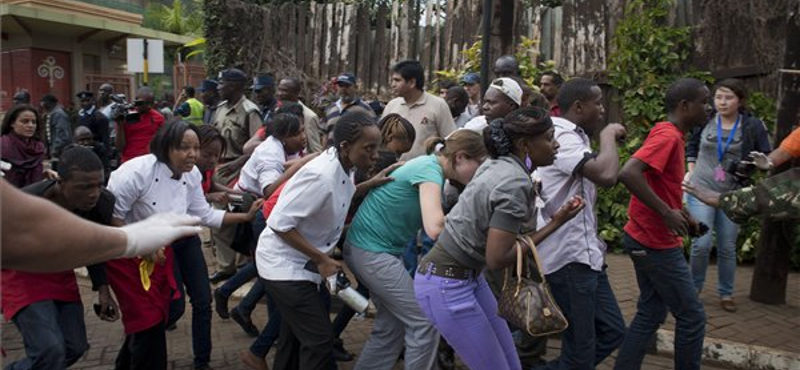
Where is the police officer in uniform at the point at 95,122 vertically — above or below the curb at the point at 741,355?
above

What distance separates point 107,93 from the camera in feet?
34.7

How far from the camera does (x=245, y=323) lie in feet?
16.8

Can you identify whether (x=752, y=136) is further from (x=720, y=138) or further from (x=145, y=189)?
(x=145, y=189)

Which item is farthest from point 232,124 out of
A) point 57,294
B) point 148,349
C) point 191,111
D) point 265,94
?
point 57,294

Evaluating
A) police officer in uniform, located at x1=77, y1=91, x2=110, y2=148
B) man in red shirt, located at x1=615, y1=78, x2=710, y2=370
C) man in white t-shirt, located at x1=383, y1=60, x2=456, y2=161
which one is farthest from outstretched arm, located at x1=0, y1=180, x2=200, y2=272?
police officer in uniform, located at x1=77, y1=91, x2=110, y2=148

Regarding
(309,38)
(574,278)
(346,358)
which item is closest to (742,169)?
(574,278)

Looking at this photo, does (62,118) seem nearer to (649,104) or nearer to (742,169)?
(649,104)

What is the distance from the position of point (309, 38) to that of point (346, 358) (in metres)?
7.26

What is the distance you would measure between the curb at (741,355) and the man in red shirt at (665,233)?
1.01 m

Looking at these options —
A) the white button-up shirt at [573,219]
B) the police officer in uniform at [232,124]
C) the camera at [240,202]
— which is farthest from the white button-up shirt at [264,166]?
the white button-up shirt at [573,219]

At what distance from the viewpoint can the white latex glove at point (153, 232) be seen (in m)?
1.59

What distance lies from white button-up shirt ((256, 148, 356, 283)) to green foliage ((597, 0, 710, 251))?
4.57 metres

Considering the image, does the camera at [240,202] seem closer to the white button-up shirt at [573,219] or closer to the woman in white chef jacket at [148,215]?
the woman in white chef jacket at [148,215]

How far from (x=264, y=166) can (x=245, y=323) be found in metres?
1.20
